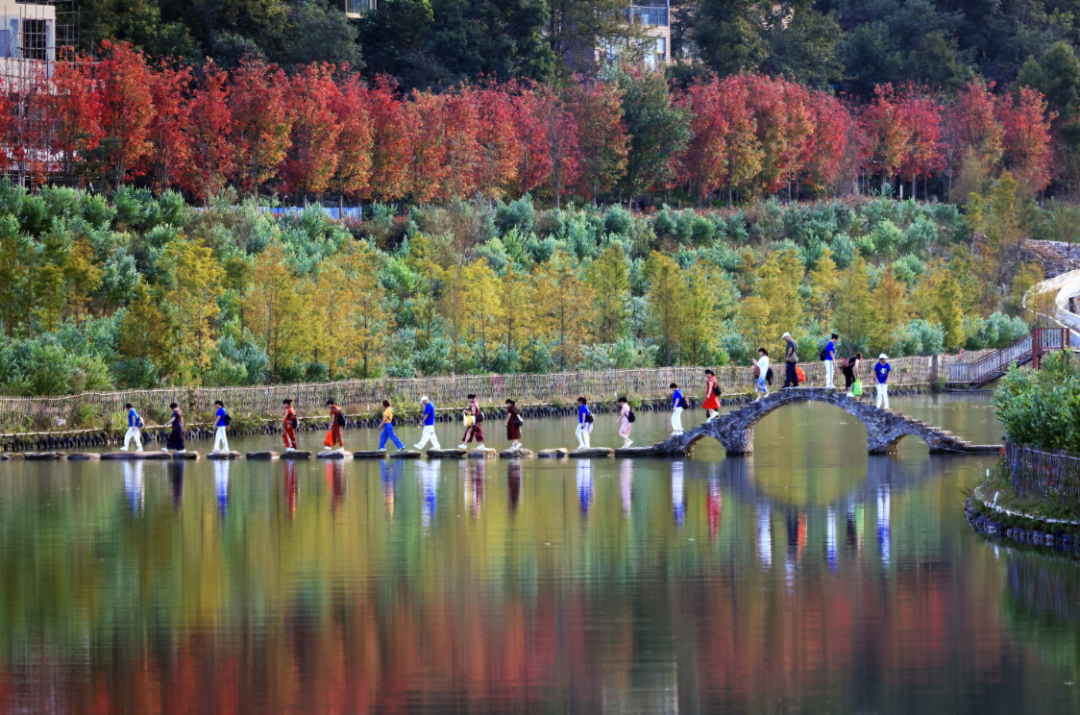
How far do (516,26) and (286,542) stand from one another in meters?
79.7

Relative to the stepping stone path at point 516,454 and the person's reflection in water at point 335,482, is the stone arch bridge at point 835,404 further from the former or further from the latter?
the person's reflection in water at point 335,482

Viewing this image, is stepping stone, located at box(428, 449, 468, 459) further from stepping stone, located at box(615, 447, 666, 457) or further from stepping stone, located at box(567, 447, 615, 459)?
stepping stone, located at box(615, 447, 666, 457)

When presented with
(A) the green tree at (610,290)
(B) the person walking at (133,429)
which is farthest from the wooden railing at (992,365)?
(B) the person walking at (133,429)

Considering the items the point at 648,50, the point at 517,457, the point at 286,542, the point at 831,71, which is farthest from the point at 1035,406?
the point at 831,71

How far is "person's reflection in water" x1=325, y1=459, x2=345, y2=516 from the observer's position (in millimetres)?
37172

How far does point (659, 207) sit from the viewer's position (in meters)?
109

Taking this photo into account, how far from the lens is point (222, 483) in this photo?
41.2 metres

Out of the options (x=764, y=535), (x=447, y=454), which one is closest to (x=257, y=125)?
(x=447, y=454)

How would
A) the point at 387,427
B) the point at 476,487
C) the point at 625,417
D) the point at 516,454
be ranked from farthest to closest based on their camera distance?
the point at 387,427 < the point at 516,454 < the point at 625,417 < the point at 476,487

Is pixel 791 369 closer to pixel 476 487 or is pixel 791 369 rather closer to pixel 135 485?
pixel 476 487

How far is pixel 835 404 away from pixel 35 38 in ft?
185

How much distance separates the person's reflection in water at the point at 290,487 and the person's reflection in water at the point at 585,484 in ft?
20.1

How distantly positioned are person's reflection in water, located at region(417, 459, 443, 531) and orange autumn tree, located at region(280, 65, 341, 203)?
41.2 meters

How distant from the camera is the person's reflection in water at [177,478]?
37.7m
